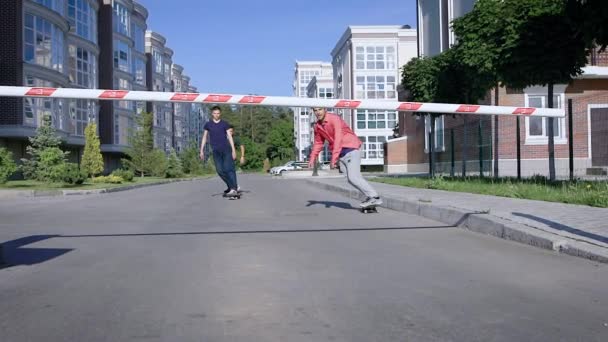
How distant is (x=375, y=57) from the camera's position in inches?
2692

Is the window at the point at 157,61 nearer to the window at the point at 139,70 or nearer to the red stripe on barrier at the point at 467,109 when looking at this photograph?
the window at the point at 139,70

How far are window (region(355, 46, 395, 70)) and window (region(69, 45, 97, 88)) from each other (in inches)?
1239

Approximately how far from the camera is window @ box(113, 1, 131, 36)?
55.2m

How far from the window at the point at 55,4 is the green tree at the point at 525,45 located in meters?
28.7

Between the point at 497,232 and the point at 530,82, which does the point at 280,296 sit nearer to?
the point at 497,232

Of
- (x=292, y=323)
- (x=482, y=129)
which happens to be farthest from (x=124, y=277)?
(x=482, y=129)

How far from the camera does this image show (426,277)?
500 centimetres

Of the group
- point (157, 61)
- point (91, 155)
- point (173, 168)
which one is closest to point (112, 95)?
point (91, 155)

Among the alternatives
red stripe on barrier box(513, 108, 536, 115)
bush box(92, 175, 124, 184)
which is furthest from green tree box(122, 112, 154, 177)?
red stripe on barrier box(513, 108, 536, 115)

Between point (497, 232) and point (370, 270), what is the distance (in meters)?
2.96

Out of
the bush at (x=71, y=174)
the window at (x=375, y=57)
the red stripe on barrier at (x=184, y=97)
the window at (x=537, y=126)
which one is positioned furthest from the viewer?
the window at (x=375, y=57)

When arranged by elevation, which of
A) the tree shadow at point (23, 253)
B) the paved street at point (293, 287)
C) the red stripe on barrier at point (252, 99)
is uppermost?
the red stripe on barrier at point (252, 99)

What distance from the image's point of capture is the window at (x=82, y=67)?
1678 inches

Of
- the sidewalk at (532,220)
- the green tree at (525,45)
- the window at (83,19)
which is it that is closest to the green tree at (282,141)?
the window at (83,19)
